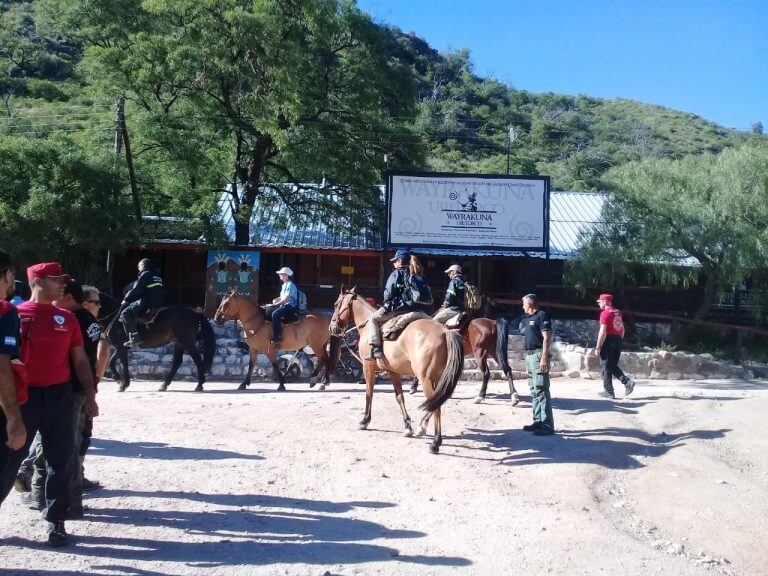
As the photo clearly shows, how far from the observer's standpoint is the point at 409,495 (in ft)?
22.5

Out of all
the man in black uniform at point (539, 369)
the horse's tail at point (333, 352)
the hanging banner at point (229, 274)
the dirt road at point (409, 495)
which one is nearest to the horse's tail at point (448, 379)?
the dirt road at point (409, 495)

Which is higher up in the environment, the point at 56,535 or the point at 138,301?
the point at 138,301

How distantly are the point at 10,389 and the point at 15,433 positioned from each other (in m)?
0.29

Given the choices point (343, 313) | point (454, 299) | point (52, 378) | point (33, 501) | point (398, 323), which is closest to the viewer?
point (52, 378)

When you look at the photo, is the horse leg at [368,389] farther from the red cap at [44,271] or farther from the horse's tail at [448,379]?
the red cap at [44,271]

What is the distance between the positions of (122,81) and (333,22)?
639cm

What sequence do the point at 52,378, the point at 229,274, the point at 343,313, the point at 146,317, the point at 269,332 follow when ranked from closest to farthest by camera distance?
the point at 52,378 < the point at 343,313 < the point at 146,317 < the point at 269,332 < the point at 229,274

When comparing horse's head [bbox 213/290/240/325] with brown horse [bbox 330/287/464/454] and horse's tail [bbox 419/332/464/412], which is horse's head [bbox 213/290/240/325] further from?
horse's tail [bbox 419/332/464/412]

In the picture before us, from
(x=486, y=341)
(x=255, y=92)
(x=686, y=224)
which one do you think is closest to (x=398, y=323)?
(x=486, y=341)

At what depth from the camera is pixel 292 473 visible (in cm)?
740

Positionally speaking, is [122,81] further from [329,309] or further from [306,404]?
[306,404]

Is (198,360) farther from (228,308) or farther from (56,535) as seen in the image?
(56,535)

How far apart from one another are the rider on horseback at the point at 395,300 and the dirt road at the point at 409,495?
1227 millimetres

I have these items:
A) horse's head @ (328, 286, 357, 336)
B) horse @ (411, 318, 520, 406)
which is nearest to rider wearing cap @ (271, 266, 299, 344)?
horse's head @ (328, 286, 357, 336)
